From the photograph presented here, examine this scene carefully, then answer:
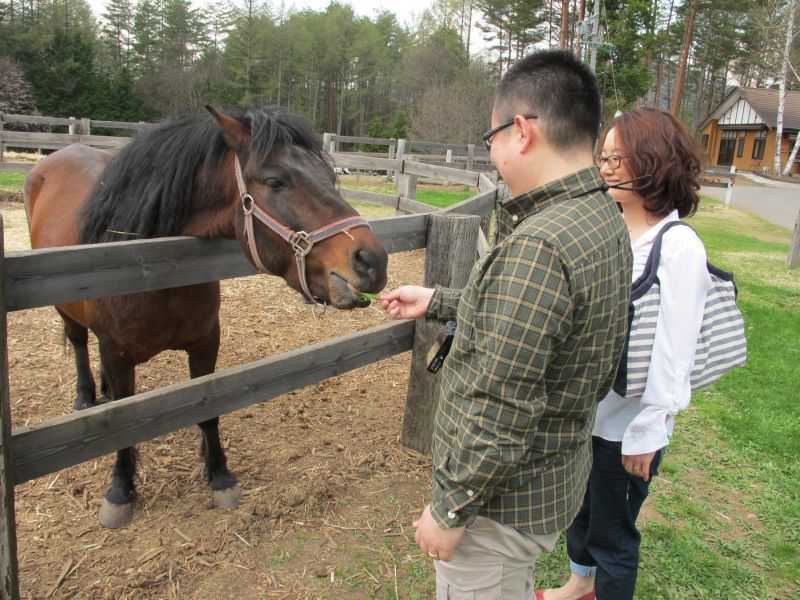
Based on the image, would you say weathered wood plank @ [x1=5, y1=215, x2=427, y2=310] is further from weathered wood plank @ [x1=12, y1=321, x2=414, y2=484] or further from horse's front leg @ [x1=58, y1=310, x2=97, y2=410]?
horse's front leg @ [x1=58, y1=310, x2=97, y2=410]

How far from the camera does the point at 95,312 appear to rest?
8.63 ft

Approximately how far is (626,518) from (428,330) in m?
1.58

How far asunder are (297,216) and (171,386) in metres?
0.85

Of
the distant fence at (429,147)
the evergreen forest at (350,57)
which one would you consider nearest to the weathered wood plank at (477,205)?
the distant fence at (429,147)

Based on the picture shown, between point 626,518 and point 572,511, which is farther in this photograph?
point 626,518

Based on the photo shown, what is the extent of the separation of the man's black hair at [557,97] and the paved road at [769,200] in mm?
19135

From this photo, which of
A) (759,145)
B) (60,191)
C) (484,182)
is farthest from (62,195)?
(759,145)

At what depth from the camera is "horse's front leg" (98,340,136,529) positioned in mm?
2676

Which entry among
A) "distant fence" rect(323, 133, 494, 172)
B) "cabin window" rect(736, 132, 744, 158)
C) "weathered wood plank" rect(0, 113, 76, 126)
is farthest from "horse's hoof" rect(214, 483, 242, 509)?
"cabin window" rect(736, 132, 744, 158)

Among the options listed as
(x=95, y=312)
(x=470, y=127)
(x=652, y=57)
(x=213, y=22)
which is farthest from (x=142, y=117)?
(x=95, y=312)

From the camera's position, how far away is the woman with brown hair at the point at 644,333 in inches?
69.8

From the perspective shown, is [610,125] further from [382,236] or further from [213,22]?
[213,22]

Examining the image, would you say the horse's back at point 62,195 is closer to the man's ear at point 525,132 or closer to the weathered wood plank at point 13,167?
the man's ear at point 525,132

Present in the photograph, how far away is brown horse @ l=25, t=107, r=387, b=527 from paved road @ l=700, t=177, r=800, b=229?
18913mm
